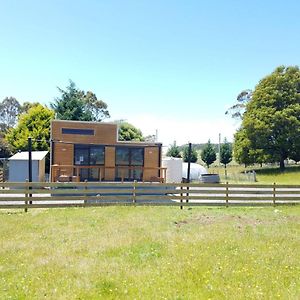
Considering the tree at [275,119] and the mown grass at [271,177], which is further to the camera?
the tree at [275,119]

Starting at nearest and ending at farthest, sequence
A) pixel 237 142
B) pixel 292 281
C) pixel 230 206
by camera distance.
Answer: pixel 292 281 → pixel 230 206 → pixel 237 142

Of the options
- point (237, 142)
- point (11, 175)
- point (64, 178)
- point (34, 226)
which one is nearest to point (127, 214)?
point (34, 226)

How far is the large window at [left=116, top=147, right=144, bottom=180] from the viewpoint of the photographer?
21.9 meters

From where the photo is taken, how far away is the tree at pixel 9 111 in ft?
204

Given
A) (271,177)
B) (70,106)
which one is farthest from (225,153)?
(70,106)

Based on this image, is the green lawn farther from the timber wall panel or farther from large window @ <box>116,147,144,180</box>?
the timber wall panel

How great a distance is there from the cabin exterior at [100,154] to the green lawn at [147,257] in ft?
35.9

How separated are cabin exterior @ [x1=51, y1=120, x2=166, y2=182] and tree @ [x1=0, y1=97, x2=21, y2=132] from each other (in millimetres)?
44689

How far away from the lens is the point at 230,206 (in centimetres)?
1337

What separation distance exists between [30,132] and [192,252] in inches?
1148

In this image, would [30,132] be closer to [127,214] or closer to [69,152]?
[69,152]

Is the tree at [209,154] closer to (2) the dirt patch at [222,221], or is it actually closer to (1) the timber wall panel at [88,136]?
(1) the timber wall panel at [88,136]

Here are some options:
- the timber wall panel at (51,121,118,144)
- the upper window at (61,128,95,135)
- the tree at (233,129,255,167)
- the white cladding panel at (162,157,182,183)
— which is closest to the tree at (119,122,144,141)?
the tree at (233,129,255,167)

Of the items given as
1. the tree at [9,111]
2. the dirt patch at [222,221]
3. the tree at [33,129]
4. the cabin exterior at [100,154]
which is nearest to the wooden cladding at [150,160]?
the cabin exterior at [100,154]
